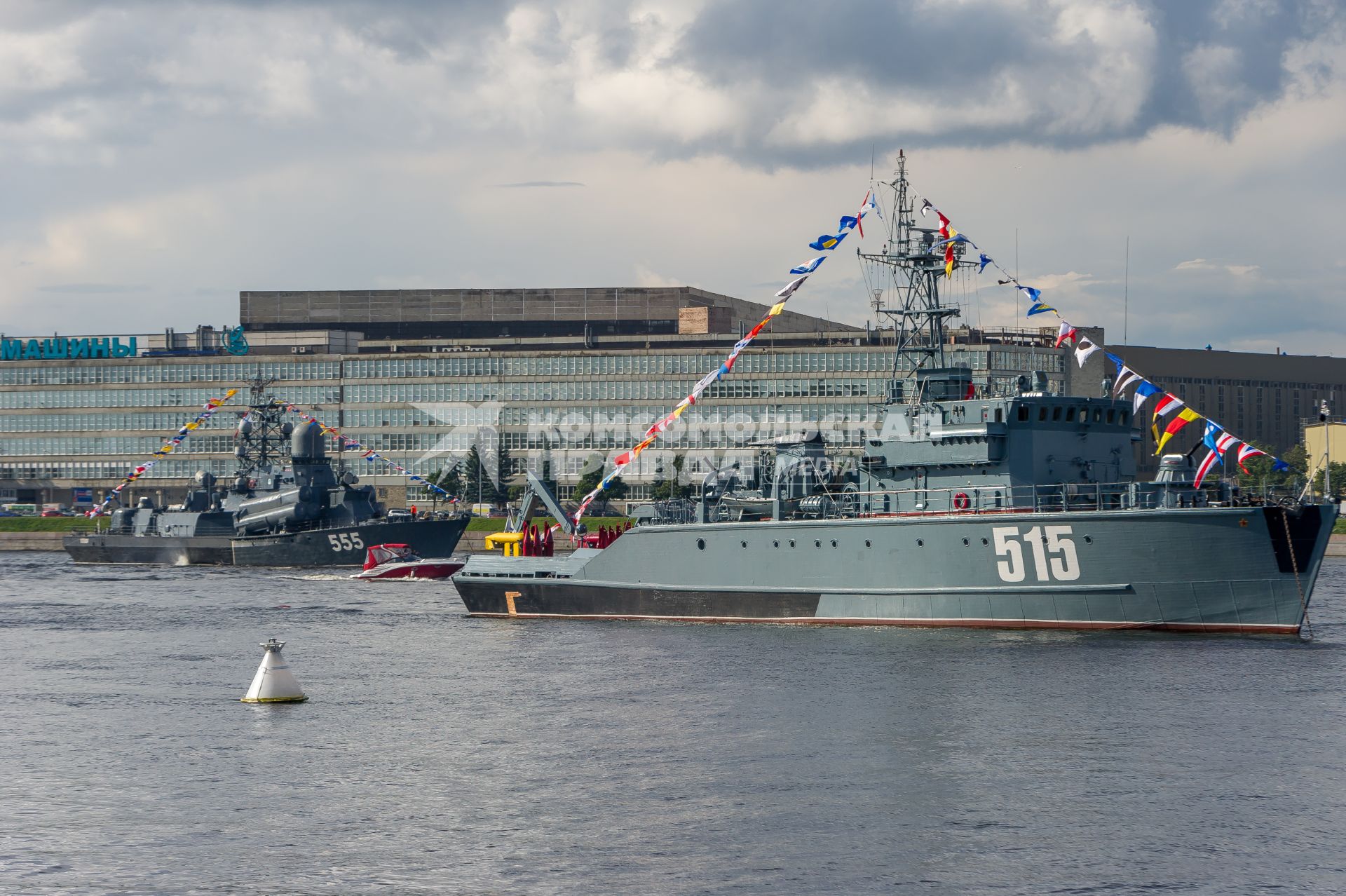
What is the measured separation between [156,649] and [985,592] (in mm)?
23200

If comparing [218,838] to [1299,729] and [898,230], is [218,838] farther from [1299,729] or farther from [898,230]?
[898,230]

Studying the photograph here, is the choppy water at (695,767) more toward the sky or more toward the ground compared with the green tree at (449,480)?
more toward the ground

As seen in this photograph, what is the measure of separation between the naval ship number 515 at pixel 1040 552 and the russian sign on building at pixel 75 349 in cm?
11621

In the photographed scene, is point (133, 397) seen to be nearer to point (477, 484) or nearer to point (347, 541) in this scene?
point (477, 484)

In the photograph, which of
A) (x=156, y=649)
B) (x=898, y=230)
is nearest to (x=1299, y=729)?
(x=898, y=230)

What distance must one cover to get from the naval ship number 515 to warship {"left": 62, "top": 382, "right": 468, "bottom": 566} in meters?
49.5

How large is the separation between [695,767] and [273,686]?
11.5m

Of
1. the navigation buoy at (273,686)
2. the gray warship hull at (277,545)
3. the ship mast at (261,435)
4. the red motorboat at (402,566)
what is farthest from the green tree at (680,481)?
the navigation buoy at (273,686)

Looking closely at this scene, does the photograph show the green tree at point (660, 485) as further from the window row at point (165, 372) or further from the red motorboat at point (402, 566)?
the red motorboat at point (402, 566)

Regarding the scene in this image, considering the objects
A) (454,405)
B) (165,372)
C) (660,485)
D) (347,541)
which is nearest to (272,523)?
(347,541)

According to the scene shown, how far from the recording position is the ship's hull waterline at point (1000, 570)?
36938 mm

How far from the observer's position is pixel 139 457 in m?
136

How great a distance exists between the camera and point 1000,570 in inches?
1542

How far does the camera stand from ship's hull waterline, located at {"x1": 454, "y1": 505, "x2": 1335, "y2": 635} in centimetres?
3694
